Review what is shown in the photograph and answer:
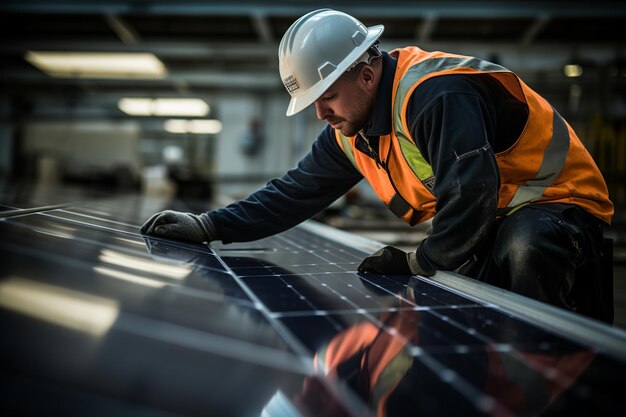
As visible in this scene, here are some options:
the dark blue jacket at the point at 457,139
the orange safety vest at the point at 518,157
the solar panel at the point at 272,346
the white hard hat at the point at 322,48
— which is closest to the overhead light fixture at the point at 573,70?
the orange safety vest at the point at 518,157

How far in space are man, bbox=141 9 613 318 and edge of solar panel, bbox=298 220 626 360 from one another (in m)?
0.10

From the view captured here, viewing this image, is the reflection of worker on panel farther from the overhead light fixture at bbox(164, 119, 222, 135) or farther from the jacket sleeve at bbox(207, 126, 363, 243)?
the overhead light fixture at bbox(164, 119, 222, 135)

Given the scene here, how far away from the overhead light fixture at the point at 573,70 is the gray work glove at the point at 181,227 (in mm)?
6769

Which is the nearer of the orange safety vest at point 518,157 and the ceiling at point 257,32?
the orange safety vest at point 518,157

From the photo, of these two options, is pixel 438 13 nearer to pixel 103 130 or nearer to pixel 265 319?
pixel 265 319

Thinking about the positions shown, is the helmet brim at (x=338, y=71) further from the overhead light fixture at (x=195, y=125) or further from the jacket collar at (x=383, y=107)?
the overhead light fixture at (x=195, y=125)

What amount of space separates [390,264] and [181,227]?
0.90m

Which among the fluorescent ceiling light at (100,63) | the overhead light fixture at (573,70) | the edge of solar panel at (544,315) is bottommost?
the edge of solar panel at (544,315)

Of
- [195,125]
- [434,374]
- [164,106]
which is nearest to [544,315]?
[434,374]

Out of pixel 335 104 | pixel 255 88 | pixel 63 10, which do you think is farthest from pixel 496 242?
pixel 255 88

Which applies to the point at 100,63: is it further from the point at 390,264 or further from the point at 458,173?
the point at 458,173

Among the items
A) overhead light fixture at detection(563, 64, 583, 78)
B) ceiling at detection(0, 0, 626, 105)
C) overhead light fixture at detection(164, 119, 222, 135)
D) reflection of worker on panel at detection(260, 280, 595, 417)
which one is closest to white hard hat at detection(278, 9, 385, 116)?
reflection of worker on panel at detection(260, 280, 595, 417)

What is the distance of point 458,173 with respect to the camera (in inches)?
57.3

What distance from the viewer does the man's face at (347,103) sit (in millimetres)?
1786
